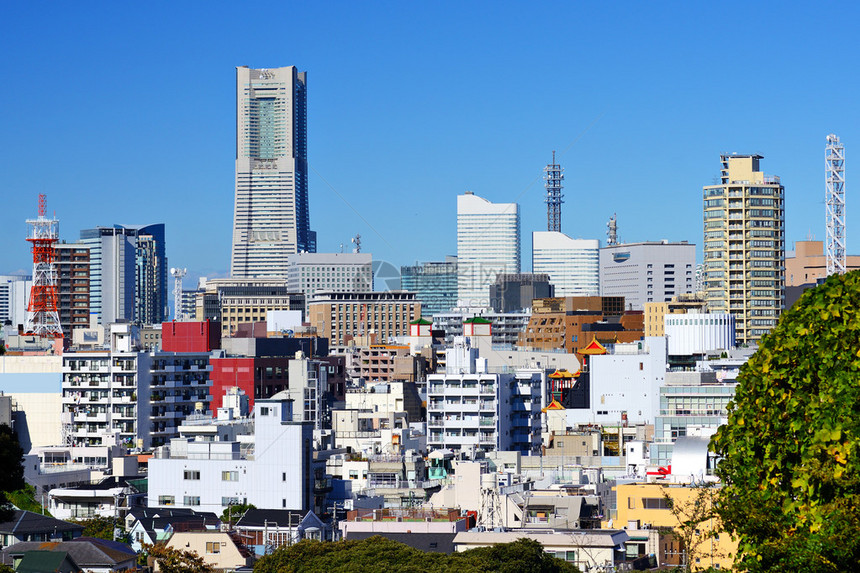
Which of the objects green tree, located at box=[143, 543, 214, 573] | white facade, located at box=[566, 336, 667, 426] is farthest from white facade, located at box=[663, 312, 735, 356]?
green tree, located at box=[143, 543, 214, 573]

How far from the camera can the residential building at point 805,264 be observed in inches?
6388

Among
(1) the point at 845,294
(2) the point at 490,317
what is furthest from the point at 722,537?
(2) the point at 490,317

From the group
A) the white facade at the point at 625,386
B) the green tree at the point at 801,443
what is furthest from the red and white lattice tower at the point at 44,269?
the green tree at the point at 801,443

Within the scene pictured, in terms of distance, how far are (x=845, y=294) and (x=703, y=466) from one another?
94.8ft

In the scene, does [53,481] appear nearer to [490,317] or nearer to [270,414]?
[270,414]

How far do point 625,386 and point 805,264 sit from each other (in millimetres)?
81323

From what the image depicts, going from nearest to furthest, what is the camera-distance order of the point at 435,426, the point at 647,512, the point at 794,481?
the point at 794,481 → the point at 647,512 → the point at 435,426

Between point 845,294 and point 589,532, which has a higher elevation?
point 845,294

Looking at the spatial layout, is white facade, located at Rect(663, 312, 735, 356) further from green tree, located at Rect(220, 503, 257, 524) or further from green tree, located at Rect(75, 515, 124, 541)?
green tree, located at Rect(75, 515, 124, 541)

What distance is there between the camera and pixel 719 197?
13125cm

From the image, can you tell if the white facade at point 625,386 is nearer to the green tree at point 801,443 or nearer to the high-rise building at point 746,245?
the high-rise building at point 746,245

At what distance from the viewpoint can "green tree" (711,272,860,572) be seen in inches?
574

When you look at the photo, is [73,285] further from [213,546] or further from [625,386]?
[213,546]

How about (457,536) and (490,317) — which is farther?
(490,317)
